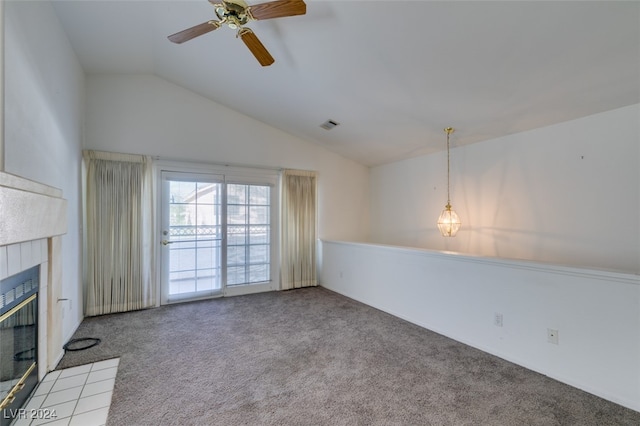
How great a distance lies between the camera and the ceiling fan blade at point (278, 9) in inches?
75.2

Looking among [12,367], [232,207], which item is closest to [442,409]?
[12,367]

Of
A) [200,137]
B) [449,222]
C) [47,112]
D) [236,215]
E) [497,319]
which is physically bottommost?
[497,319]

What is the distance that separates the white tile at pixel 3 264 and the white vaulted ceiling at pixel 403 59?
246cm

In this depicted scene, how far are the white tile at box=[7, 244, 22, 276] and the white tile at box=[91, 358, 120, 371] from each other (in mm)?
1215

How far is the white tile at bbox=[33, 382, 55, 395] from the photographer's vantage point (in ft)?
7.38

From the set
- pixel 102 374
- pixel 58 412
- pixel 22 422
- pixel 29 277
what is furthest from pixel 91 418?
pixel 29 277

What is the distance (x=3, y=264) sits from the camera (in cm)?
171

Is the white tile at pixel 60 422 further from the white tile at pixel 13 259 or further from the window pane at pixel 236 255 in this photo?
the window pane at pixel 236 255

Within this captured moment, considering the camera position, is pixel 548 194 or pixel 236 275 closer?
pixel 548 194

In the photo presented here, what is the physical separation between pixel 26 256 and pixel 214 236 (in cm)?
271

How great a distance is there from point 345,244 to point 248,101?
2.76 metres

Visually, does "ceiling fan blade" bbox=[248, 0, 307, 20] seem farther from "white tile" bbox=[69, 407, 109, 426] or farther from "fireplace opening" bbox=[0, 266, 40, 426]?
"white tile" bbox=[69, 407, 109, 426]

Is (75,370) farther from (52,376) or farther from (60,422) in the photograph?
(60,422)

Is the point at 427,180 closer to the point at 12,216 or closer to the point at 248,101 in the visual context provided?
the point at 248,101
